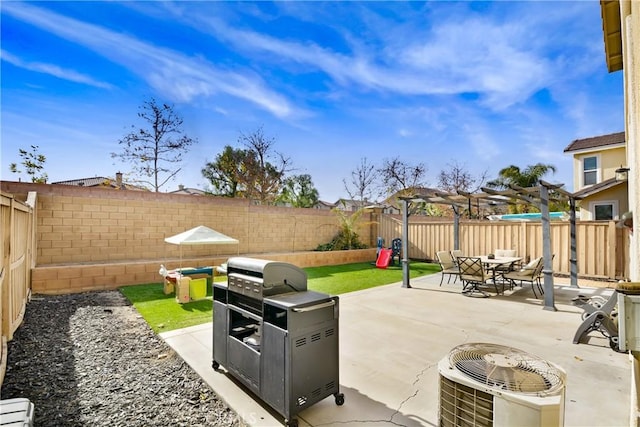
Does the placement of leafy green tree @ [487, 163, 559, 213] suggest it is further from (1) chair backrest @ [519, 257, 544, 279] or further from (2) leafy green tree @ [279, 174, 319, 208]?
(1) chair backrest @ [519, 257, 544, 279]

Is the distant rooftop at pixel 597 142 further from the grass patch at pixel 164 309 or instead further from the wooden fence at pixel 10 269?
the wooden fence at pixel 10 269

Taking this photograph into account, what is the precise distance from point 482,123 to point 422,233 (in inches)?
227

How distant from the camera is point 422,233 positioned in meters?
12.9

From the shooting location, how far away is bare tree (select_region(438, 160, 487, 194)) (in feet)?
69.8

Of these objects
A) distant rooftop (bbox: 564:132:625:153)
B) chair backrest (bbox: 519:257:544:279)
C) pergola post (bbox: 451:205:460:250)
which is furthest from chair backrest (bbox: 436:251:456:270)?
distant rooftop (bbox: 564:132:625:153)

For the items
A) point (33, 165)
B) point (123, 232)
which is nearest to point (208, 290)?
point (123, 232)

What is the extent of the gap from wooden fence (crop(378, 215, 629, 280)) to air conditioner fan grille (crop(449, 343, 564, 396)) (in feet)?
29.0

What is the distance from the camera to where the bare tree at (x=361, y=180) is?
19922 millimetres

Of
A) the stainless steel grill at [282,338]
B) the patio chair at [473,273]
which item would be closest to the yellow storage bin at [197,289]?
the stainless steel grill at [282,338]

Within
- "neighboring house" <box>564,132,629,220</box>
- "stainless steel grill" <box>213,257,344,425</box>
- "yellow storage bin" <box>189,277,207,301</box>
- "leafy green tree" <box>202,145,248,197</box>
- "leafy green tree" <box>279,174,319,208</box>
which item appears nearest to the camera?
"stainless steel grill" <box>213,257,344,425</box>

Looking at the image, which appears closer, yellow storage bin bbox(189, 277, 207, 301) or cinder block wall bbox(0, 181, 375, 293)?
yellow storage bin bbox(189, 277, 207, 301)

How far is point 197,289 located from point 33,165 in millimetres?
9530

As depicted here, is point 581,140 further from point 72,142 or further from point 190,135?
point 72,142

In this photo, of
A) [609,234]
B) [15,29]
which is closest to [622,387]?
[609,234]
